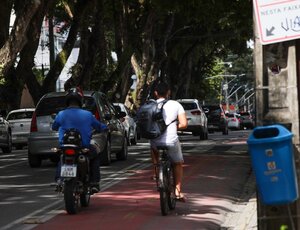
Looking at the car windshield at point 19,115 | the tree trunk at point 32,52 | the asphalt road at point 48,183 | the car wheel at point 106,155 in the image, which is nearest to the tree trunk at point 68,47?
the tree trunk at point 32,52

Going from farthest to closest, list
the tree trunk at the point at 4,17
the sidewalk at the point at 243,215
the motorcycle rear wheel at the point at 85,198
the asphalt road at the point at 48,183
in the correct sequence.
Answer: the tree trunk at the point at 4,17 → the motorcycle rear wheel at the point at 85,198 → the asphalt road at the point at 48,183 → the sidewalk at the point at 243,215

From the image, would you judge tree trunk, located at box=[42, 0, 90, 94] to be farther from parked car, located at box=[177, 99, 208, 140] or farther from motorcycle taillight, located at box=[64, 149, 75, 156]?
motorcycle taillight, located at box=[64, 149, 75, 156]

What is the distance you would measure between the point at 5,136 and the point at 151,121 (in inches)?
608

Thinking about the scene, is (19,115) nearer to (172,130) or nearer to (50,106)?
(50,106)

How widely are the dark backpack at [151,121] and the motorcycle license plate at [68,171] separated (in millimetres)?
1037

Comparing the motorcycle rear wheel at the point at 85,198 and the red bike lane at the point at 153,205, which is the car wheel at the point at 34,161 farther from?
the motorcycle rear wheel at the point at 85,198

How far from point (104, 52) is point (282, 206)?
30.0m

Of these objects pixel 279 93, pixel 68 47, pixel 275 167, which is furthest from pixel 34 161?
pixel 68 47

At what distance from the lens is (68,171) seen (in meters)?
9.48

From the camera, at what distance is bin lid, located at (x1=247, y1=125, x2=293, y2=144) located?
18.0 ft

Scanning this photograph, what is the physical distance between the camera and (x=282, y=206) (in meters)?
5.96

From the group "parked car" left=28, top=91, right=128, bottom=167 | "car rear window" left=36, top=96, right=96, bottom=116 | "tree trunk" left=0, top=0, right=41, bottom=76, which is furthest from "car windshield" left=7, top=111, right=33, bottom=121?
"car rear window" left=36, top=96, right=96, bottom=116

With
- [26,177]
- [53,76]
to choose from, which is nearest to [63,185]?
[26,177]

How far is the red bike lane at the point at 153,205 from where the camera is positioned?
905 cm
